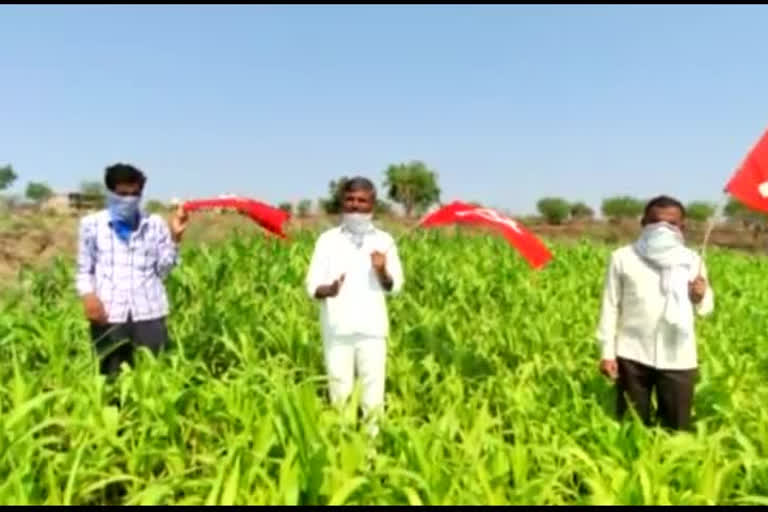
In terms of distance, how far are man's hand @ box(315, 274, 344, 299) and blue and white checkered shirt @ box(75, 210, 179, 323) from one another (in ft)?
3.26

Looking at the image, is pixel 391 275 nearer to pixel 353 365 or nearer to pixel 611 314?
pixel 353 365

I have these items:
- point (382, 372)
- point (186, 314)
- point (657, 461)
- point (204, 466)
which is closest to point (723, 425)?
point (657, 461)

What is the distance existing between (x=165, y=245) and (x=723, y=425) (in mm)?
3280

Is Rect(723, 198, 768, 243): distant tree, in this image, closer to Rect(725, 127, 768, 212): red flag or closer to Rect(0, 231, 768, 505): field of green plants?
Rect(0, 231, 768, 505): field of green plants

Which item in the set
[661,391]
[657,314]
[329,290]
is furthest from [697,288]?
[329,290]

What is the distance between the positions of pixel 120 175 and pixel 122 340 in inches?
35.2

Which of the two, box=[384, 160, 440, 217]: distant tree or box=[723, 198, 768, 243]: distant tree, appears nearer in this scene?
box=[723, 198, 768, 243]: distant tree

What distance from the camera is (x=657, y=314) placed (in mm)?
3613

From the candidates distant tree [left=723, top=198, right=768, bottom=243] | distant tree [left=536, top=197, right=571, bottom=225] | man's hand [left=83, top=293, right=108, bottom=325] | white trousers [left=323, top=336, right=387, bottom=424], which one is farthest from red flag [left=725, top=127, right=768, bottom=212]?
distant tree [left=536, top=197, right=571, bottom=225]

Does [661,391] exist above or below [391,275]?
below

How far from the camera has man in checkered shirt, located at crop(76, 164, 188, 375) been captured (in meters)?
3.77

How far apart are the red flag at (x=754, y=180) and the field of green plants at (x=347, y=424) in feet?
3.72

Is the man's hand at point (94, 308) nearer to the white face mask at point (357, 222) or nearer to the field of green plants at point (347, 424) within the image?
the field of green plants at point (347, 424)

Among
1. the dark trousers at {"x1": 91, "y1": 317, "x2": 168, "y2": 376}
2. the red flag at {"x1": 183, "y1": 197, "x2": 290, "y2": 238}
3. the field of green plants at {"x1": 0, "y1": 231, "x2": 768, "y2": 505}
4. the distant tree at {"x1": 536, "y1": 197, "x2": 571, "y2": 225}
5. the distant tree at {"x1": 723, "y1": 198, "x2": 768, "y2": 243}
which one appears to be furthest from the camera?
the distant tree at {"x1": 536, "y1": 197, "x2": 571, "y2": 225}
